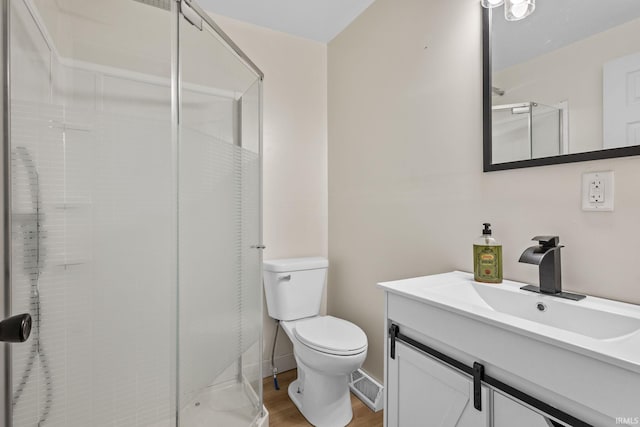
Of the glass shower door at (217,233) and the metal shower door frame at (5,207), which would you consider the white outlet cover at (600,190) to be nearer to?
the glass shower door at (217,233)

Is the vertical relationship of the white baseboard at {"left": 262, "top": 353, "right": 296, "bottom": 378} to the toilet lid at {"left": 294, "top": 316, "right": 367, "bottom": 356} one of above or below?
below

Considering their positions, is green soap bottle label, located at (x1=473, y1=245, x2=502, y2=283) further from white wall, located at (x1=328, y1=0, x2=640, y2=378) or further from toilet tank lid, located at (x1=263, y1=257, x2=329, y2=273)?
toilet tank lid, located at (x1=263, y1=257, x2=329, y2=273)

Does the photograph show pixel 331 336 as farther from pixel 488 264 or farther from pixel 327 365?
pixel 488 264

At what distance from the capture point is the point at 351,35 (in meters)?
2.19

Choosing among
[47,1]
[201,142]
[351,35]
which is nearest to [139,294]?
[201,142]

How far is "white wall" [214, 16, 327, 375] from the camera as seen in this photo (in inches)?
87.0

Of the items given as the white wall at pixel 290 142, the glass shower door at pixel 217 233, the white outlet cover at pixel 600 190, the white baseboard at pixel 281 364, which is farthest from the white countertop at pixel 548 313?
the white baseboard at pixel 281 364

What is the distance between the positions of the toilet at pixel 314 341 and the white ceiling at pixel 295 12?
160 centimetres

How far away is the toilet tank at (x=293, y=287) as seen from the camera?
200cm

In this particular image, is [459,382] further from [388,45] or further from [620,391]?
[388,45]

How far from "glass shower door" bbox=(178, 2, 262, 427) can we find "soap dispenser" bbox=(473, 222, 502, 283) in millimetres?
1007

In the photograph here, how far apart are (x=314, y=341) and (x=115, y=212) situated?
3.56ft

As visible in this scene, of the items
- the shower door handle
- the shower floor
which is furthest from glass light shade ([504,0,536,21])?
the shower floor

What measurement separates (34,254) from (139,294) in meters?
0.31
